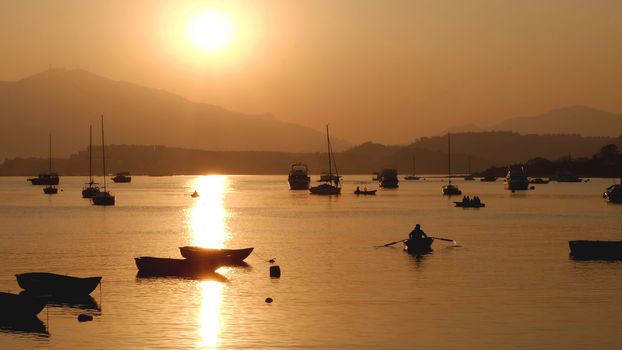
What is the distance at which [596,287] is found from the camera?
54.1 metres

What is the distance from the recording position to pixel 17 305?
138 ft

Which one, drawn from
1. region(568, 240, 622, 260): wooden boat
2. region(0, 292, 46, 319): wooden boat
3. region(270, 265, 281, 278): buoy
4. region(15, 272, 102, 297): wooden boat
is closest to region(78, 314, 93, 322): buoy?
region(0, 292, 46, 319): wooden boat

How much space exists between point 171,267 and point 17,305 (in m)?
19.1

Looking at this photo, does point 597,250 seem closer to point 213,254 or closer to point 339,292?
point 339,292

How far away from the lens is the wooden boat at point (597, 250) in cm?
6988

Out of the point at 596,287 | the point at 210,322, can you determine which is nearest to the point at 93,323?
the point at 210,322

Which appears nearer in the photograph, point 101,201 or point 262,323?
point 262,323

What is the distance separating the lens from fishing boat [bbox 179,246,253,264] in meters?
62.1

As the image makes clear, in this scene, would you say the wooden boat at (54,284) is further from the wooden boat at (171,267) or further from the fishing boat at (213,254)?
the fishing boat at (213,254)

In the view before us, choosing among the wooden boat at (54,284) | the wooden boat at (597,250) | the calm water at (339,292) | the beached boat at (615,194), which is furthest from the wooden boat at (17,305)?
the beached boat at (615,194)

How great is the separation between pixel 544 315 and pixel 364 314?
28.8ft

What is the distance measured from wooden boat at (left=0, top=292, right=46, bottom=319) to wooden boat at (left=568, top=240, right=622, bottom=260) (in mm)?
44151

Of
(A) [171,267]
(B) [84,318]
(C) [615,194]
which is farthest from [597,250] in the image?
(C) [615,194]

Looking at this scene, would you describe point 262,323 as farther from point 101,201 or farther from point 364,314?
point 101,201
